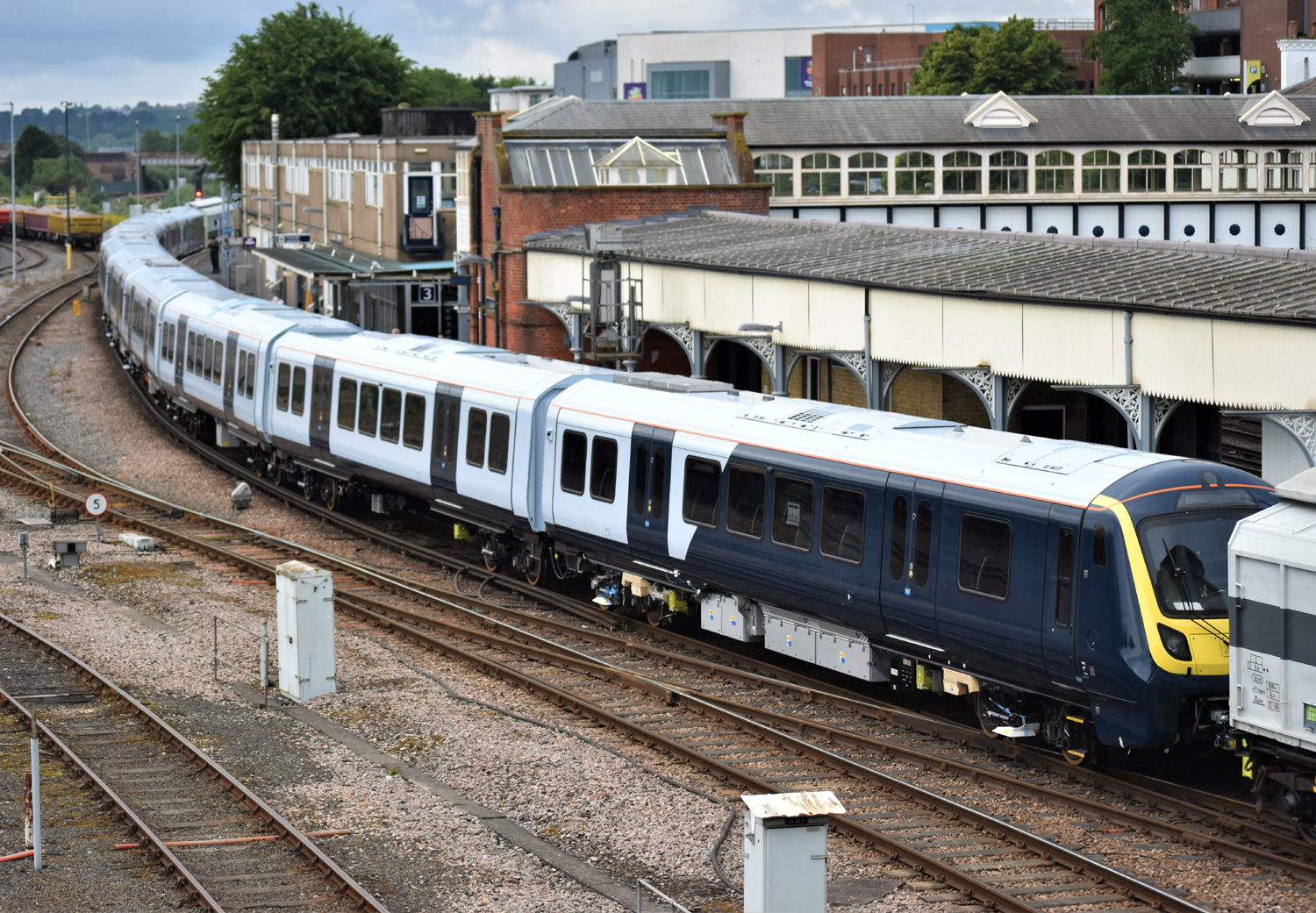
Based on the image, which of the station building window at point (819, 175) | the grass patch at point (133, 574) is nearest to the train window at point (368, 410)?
the grass patch at point (133, 574)

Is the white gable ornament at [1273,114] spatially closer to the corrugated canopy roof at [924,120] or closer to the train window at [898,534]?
the corrugated canopy roof at [924,120]

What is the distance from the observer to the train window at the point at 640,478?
18.2m

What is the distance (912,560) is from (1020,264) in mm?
8241

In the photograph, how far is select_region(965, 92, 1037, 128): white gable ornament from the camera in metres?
43.5

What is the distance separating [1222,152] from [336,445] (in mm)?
28826

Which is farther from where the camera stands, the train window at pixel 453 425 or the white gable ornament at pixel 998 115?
the white gable ornament at pixel 998 115

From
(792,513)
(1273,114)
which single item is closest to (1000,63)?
(1273,114)

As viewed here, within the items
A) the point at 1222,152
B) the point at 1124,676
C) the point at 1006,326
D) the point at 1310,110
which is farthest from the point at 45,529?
the point at 1310,110

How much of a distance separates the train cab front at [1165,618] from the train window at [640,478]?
21.9 feet

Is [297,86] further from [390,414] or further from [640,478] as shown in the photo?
[640,478]

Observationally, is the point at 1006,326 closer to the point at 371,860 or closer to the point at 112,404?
the point at 371,860

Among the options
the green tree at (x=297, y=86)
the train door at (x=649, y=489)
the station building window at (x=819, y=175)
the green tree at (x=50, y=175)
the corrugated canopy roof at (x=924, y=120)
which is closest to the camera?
the train door at (x=649, y=489)

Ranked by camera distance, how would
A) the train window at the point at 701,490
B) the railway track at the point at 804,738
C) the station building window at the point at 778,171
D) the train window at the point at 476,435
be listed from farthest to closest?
the station building window at the point at 778,171, the train window at the point at 476,435, the train window at the point at 701,490, the railway track at the point at 804,738

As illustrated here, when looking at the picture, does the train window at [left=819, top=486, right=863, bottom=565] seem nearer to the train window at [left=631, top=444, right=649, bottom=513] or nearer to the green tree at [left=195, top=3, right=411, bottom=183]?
the train window at [left=631, top=444, right=649, bottom=513]
